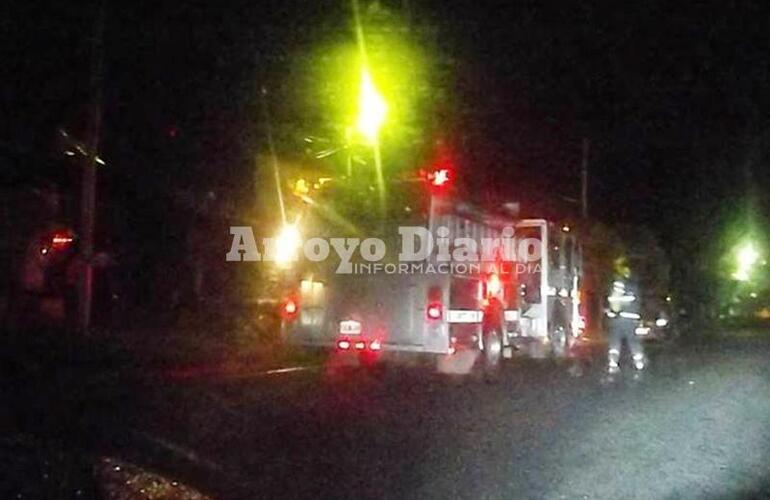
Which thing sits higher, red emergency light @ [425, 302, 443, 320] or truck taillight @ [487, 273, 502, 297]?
truck taillight @ [487, 273, 502, 297]

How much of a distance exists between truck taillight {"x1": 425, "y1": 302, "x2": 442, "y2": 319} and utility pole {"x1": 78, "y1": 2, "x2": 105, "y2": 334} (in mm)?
5998

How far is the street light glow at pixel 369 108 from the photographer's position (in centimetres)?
2361

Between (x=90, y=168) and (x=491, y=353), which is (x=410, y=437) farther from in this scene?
(x=90, y=168)

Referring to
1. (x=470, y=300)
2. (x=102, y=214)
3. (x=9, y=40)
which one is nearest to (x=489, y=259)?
(x=470, y=300)

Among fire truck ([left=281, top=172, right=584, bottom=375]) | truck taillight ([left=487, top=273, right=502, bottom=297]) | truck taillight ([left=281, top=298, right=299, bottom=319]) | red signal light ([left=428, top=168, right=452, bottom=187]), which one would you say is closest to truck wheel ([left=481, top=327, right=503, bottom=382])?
fire truck ([left=281, top=172, right=584, bottom=375])

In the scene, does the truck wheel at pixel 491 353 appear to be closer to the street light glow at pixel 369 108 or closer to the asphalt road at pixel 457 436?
the asphalt road at pixel 457 436

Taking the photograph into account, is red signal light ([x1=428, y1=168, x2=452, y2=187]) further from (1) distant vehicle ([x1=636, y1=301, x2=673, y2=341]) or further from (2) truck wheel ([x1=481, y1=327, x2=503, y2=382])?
(1) distant vehicle ([x1=636, y1=301, x2=673, y2=341])

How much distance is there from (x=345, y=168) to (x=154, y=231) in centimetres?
1048

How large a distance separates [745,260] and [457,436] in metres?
55.8

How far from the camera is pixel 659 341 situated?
35.5 meters

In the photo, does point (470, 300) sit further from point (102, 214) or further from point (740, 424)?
point (102, 214)

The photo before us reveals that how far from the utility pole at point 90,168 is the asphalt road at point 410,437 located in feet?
11.0

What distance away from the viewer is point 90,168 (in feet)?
72.5

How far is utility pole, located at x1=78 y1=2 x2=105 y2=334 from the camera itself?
21312 mm
